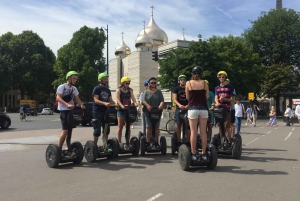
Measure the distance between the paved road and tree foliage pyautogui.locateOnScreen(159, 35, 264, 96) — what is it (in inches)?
1067

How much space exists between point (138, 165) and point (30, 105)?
58.6m

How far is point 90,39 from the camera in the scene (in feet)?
178

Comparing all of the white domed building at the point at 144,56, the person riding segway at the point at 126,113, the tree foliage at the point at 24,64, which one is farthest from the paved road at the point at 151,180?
the tree foliage at the point at 24,64

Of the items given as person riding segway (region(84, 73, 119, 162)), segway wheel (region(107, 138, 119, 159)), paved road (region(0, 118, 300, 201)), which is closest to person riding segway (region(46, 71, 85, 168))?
paved road (region(0, 118, 300, 201))

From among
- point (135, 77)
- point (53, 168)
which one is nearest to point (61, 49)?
point (135, 77)

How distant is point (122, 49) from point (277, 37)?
42.3 m

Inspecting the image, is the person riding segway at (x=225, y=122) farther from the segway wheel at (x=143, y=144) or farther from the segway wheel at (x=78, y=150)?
the segway wheel at (x=78, y=150)

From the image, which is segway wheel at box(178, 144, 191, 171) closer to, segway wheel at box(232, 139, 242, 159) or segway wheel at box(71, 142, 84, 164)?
segway wheel at box(232, 139, 242, 159)

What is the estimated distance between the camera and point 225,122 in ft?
27.0

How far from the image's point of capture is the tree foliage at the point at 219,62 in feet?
116

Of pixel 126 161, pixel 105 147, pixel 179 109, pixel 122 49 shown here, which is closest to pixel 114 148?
pixel 105 147

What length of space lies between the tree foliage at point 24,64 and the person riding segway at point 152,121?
61.4 metres

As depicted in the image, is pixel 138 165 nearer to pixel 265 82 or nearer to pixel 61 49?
pixel 265 82

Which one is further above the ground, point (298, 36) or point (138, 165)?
point (298, 36)
